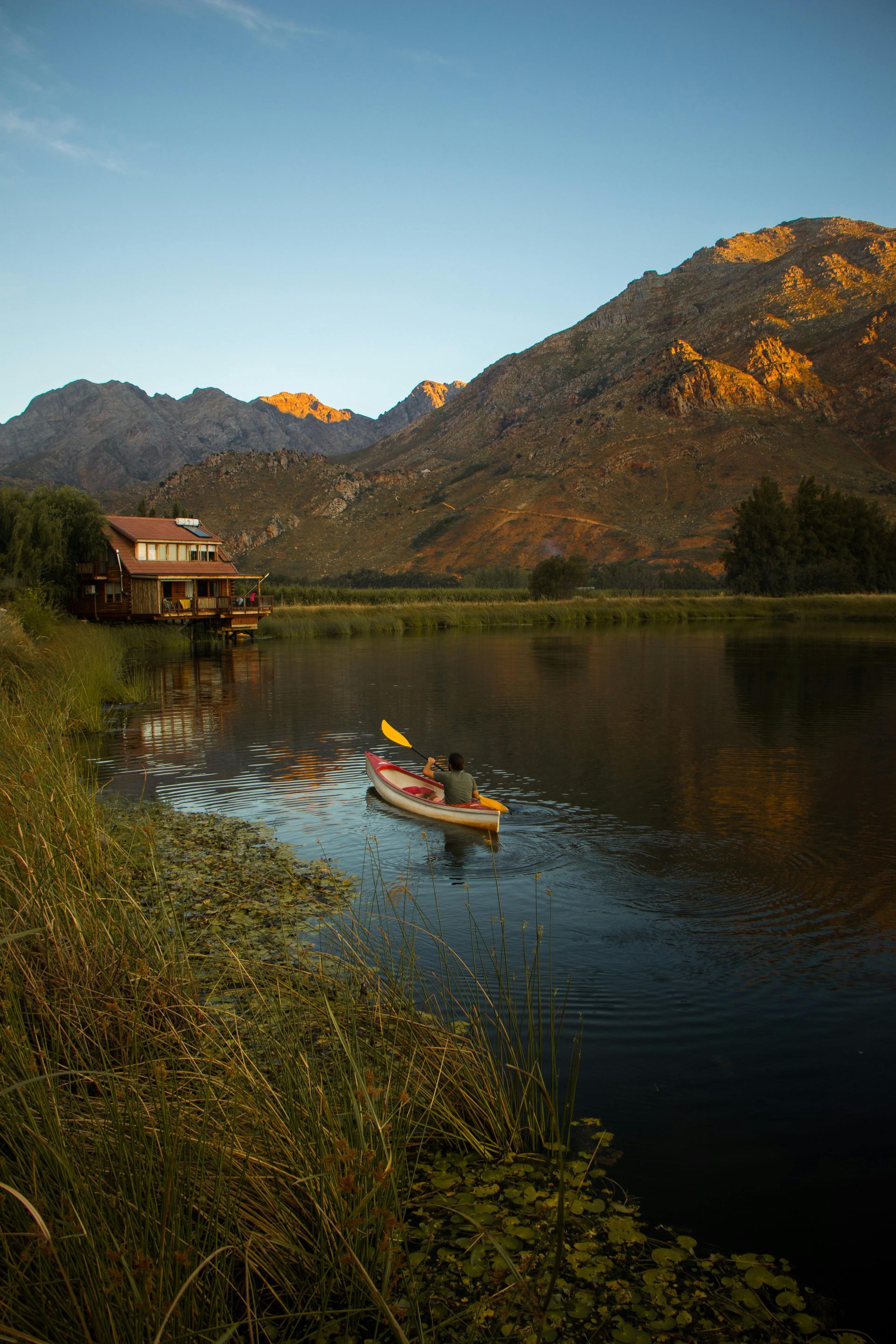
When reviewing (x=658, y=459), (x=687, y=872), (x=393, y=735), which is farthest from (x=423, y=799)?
(x=658, y=459)

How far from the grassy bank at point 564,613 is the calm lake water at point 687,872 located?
25573 mm

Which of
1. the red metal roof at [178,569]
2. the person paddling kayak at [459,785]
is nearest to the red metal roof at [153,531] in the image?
the red metal roof at [178,569]

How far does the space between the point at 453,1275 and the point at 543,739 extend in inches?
670

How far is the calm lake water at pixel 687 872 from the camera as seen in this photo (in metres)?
5.62

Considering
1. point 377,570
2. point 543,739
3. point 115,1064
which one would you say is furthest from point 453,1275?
point 377,570

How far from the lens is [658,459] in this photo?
122 metres

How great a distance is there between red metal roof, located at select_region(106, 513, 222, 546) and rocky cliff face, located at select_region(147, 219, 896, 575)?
2370 inches

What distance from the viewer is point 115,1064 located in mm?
5102

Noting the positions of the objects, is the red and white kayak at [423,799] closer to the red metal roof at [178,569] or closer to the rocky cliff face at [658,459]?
the red metal roof at [178,569]

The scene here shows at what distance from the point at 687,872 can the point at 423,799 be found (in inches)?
160

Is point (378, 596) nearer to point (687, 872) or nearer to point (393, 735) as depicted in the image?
point (393, 735)

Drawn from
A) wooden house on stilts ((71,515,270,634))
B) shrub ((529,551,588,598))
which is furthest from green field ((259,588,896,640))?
shrub ((529,551,588,598))

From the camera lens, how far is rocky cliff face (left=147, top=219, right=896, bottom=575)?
114m

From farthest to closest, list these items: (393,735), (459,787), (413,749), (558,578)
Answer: (558,578), (413,749), (393,735), (459,787)
